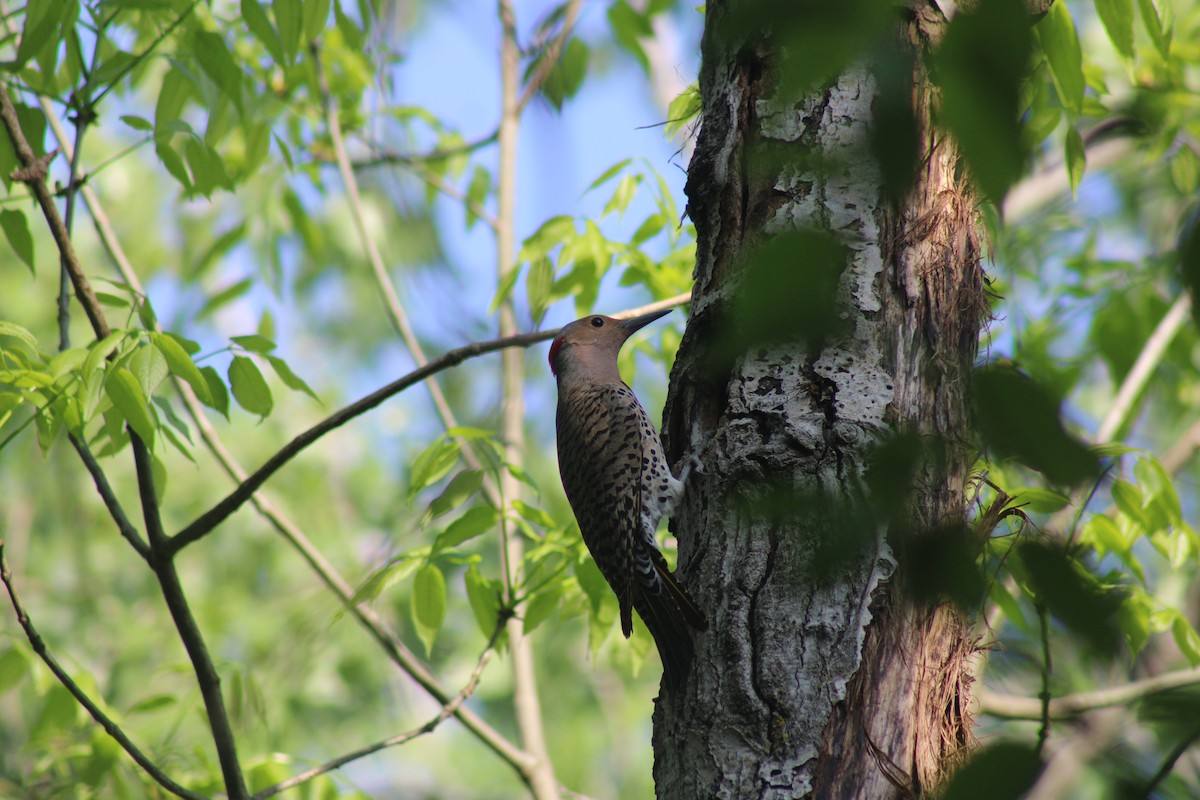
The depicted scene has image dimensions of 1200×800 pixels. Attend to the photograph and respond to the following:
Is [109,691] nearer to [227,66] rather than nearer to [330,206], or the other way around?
[330,206]

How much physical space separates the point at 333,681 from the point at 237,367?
7.78 metres

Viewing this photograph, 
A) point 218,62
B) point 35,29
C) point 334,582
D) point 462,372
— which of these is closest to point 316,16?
point 218,62

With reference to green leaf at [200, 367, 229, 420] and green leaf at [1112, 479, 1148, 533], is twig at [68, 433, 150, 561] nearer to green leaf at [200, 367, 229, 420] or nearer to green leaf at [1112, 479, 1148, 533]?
green leaf at [200, 367, 229, 420]

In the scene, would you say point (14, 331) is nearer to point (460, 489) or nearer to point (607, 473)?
point (460, 489)

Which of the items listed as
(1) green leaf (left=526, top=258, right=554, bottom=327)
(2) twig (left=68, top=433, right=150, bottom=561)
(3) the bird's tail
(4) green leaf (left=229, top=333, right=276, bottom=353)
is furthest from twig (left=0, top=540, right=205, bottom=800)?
(1) green leaf (left=526, top=258, right=554, bottom=327)

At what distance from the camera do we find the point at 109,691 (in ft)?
27.6

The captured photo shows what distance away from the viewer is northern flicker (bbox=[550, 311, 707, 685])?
8.36ft

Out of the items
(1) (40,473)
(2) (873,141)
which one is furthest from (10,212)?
(1) (40,473)

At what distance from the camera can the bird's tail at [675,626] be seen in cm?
216

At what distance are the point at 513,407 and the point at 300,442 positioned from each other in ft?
6.69

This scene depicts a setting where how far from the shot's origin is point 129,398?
2.45 meters

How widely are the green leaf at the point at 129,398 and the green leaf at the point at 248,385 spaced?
39cm

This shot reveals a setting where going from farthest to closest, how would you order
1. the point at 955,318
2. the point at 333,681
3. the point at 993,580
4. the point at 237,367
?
the point at 333,681 → the point at 237,367 → the point at 955,318 → the point at 993,580

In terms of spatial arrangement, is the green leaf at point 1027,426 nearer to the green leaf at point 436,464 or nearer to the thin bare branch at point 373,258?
the green leaf at point 436,464
